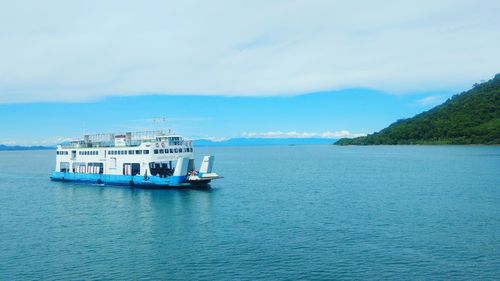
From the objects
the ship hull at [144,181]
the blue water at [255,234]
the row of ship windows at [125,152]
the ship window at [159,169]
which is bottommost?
the blue water at [255,234]

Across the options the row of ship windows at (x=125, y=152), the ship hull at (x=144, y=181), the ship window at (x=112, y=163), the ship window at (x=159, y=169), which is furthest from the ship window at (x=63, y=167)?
the ship window at (x=159, y=169)

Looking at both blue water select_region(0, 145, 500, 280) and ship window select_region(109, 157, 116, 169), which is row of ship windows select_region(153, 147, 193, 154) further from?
ship window select_region(109, 157, 116, 169)

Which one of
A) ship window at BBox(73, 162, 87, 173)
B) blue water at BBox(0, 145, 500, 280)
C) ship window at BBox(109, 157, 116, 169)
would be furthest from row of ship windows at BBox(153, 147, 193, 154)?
ship window at BBox(73, 162, 87, 173)

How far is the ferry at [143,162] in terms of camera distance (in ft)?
261

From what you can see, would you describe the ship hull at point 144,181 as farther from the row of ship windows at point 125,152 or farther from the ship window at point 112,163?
the row of ship windows at point 125,152

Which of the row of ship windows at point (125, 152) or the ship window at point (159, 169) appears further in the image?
the ship window at point (159, 169)

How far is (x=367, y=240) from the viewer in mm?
42875

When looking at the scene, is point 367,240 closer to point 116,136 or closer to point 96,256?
point 96,256

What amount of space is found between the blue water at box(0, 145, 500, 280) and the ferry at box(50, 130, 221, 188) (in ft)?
9.00

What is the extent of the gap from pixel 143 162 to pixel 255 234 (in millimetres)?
43228

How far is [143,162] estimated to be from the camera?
8331 cm

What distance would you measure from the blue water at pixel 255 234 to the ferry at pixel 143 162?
9.00 ft

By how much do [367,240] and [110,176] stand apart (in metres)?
60.9

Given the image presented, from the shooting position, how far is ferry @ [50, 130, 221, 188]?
79.7 m
